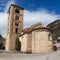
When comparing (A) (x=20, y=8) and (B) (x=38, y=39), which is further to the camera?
(A) (x=20, y=8)

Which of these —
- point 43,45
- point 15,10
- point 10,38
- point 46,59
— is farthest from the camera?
point 15,10

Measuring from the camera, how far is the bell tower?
39.2 metres

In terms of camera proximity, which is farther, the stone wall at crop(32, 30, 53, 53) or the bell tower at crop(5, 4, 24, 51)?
the bell tower at crop(5, 4, 24, 51)

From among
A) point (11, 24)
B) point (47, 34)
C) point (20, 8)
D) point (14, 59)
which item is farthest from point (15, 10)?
point (14, 59)

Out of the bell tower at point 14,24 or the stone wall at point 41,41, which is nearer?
the stone wall at point 41,41

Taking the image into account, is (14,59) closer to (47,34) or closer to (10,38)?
(47,34)

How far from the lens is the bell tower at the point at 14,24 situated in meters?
39.2

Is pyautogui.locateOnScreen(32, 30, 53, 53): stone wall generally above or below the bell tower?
below

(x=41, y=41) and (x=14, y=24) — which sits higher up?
(x=14, y=24)

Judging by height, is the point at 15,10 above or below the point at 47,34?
above

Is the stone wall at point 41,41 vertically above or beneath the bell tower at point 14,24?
beneath

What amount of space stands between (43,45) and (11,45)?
14477mm

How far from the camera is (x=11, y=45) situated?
39.2 meters

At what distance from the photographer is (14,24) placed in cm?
4066
